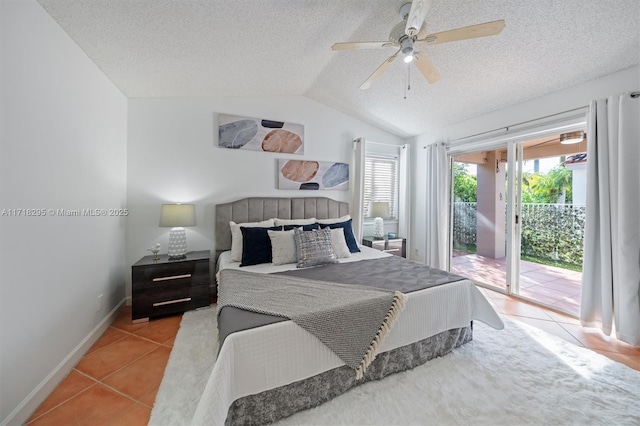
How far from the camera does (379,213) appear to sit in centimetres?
406

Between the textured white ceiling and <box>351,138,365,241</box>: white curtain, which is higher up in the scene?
the textured white ceiling

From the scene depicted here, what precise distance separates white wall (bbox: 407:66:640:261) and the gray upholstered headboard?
144 cm

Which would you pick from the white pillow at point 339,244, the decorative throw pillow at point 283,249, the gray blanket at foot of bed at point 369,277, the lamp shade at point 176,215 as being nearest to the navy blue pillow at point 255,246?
the decorative throw pillow at point 283,249

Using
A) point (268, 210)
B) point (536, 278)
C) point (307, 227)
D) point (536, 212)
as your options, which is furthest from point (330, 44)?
point (536, 278)

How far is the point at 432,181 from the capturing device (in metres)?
4.03

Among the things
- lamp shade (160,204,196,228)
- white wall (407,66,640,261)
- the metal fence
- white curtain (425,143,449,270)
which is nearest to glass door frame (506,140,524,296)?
the metal fence

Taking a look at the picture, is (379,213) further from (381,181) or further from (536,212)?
(536,212)

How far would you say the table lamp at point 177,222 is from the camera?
278 cm

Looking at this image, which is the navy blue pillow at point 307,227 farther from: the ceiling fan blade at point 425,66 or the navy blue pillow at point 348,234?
the ceiling fan blade at point 425,66

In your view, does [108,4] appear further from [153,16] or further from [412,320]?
[412,320]

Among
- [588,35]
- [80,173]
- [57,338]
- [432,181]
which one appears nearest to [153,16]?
[80,173]

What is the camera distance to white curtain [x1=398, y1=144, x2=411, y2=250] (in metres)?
4.49

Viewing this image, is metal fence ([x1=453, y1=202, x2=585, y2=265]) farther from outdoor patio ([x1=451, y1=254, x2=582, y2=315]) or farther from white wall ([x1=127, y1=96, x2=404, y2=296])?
white wall ([x1=127, y1=96, x2=404, y2=296])

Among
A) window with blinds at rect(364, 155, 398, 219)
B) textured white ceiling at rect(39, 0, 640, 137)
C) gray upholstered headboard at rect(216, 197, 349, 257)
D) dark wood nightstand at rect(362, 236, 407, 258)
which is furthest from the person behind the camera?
window with blinds at rect(364, 155, 398, 219)
